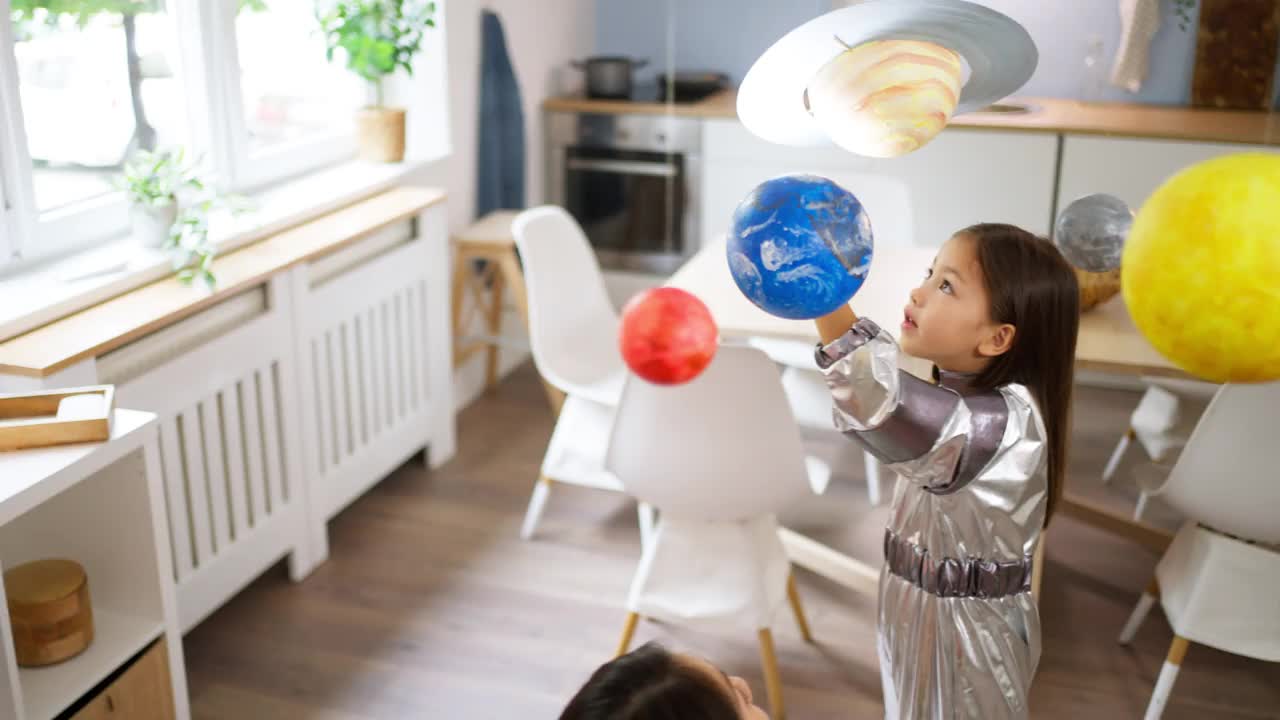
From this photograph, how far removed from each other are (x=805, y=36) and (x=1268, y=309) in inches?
21.0

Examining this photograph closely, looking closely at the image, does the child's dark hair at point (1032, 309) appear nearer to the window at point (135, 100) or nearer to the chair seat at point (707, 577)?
the chair seat at point (707, 577)

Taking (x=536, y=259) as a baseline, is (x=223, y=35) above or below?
above

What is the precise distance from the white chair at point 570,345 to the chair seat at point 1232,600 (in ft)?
4.24

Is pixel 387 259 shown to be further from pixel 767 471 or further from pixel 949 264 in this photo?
pixel 949 264

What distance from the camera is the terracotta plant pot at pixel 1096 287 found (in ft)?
8.59

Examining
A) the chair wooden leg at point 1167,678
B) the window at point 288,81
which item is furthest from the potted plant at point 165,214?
the chair wooden leg at point 1167,678

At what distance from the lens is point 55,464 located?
176 centimetres

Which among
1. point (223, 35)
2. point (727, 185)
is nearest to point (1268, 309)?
point (223, 35)

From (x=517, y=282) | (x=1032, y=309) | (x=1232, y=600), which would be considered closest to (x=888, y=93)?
(x=1032, y=309)

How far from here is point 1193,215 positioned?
3.88 ft

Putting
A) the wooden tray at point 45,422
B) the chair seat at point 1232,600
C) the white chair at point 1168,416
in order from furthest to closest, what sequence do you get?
the white chair at point 1168,416, the chair seat at point 1232,600, the wooden tray at point 45,422

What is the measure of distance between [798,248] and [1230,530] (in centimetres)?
162

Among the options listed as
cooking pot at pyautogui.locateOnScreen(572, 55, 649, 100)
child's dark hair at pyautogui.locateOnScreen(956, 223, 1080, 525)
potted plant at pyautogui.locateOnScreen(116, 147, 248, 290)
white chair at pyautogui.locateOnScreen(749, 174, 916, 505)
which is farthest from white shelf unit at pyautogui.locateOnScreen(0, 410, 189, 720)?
cooking pot at pyautogui.locateOnScreen(572, 55, 649, 100)

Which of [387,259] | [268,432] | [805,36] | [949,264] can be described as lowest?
[268,432]
